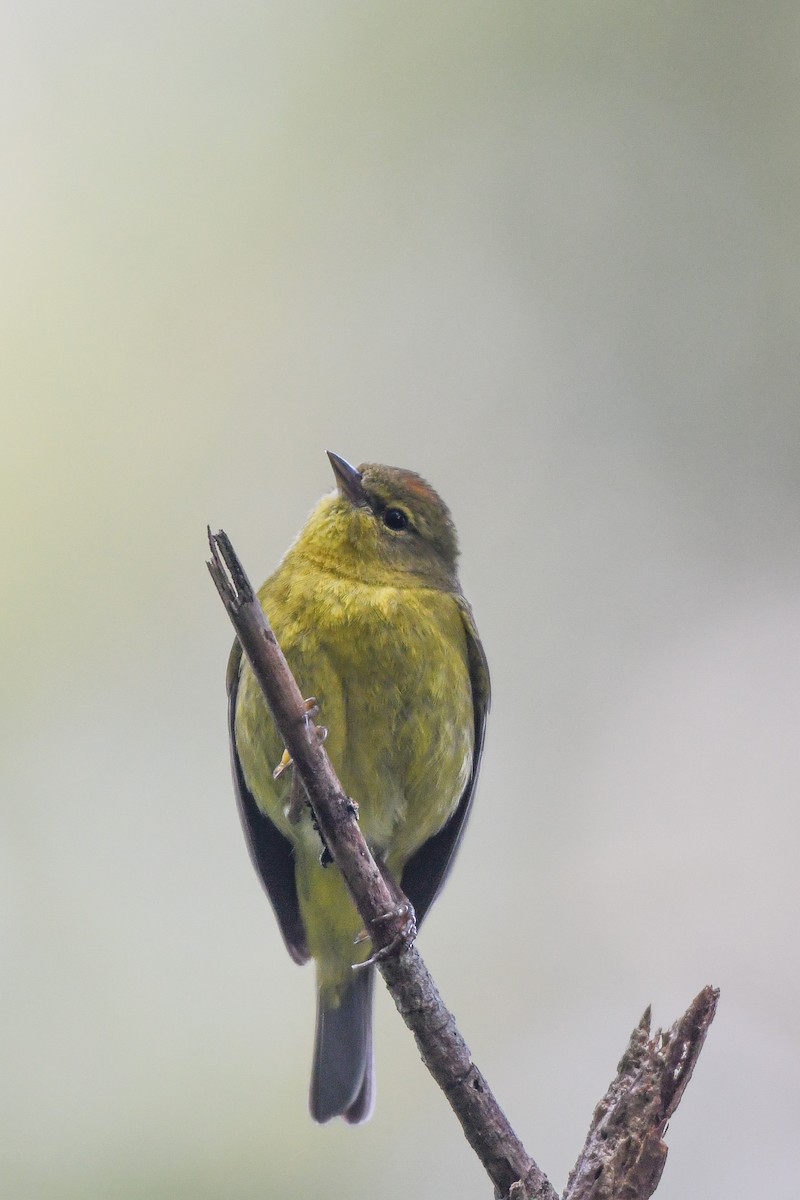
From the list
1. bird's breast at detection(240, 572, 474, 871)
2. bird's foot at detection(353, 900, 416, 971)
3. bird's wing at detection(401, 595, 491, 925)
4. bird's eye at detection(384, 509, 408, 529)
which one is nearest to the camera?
bird's foot at detection(353, 900, 416, 971)

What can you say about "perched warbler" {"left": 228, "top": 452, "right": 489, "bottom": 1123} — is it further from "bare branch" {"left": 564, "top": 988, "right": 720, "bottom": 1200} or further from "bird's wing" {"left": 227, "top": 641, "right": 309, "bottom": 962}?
"bare branch" {"left": 564, "top": 988, "right": 720, "bottom": 1200}

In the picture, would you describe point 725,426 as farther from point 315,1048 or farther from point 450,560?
point 315,1048

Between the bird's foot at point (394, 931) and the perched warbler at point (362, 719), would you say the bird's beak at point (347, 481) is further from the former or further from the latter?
the bird's foot at point (394, 931)

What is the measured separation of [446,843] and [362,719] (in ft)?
3.11

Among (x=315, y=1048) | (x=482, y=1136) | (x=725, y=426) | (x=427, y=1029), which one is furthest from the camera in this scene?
(x=725, y=426)

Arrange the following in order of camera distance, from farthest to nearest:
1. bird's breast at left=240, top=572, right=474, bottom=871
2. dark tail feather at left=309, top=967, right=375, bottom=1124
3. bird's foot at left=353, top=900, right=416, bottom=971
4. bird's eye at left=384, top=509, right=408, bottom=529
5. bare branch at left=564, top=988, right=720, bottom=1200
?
bird's eye at left=384, top=509, right=408, bottom=529 < dark tail feather at left=309, top=967, right=375, bottom=1124 < bird's breast at left=240, top=572, right=474, bottom=871 < bird's foot at left=353, top=900, right=416, bottom=971 < bare branch at left=564, top=988, right=720, bottom=1200

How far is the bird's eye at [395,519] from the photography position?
4520mm

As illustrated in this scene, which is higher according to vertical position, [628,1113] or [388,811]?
[388,811]

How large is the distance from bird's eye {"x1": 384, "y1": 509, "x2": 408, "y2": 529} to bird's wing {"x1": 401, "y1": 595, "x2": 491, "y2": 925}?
35 cm

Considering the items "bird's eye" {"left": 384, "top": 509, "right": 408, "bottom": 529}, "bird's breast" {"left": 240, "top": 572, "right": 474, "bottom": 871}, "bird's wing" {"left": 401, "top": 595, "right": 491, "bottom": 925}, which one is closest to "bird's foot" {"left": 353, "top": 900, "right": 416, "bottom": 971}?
"bird's breast" {"left": 240, "top": 572, "right": 474, "bottom": 871}

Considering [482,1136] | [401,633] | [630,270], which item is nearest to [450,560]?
[401,633]

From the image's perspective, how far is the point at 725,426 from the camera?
22.8 ft

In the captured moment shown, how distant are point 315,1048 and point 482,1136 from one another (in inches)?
66.9

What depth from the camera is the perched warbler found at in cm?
392
